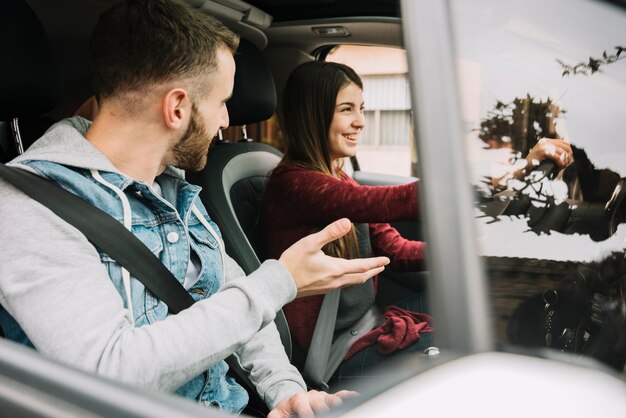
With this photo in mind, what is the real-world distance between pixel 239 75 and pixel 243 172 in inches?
12.3

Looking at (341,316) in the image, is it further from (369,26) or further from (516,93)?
(516,93)

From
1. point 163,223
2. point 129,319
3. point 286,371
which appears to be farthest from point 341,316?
point 129,319

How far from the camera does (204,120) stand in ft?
4.89

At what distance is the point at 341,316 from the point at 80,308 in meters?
1.19

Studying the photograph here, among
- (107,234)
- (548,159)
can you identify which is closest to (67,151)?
(107,234)

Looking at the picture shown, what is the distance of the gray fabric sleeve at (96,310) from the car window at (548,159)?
0.45 metres

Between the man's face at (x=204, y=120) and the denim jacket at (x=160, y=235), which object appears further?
the man's face at (x=204, y=120)

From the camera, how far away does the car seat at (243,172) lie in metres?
2.01

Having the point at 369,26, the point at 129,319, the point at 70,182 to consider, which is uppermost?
the point at 369,26

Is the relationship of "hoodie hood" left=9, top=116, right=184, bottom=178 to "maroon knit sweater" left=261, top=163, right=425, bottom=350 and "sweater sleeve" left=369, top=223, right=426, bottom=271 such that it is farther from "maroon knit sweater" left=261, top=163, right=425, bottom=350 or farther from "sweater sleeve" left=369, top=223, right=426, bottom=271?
"sweater sleeve" left=369, top=223, right=426, bottom=271

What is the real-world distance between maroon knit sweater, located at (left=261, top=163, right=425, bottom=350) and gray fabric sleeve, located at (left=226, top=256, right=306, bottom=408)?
1.37ft

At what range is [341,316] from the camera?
2.11 metres

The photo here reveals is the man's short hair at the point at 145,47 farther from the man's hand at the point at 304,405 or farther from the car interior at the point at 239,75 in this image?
the man's hand at the point at 304,405

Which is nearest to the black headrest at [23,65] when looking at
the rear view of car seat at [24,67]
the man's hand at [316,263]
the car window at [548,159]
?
the rear view of car seat at [24,67]
